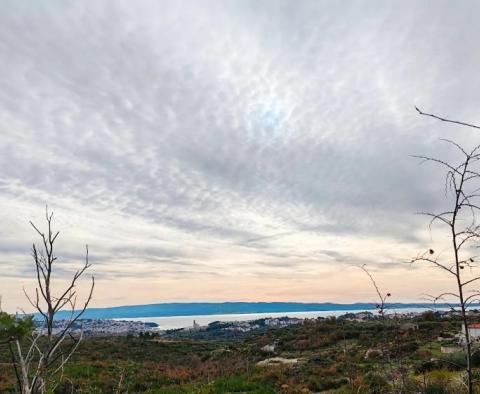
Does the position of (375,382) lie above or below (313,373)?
above

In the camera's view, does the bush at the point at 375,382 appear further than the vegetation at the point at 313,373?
No

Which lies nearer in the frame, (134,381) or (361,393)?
(361,393)

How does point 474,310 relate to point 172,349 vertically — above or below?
above

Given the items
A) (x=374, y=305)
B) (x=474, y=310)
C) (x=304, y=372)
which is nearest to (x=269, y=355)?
(x=304, y=372)

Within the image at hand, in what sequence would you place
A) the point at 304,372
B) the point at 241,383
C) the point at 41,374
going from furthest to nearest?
the point at 304,372
the point at 241,383
the point at 41,374

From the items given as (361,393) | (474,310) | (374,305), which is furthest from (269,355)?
(474,310)

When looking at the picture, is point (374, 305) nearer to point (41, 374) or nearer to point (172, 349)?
point (41, 374)

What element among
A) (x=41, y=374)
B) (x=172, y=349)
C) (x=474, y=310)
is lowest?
(x=172, y=349)

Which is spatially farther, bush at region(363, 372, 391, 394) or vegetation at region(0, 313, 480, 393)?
vegetation at region(0, 313, 480, 393)

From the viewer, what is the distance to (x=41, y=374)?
246cm

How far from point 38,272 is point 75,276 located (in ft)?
0.72

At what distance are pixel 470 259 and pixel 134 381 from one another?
17.5 m

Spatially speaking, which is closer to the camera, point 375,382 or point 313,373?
point 375,382

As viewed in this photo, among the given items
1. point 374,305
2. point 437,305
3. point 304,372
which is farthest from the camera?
point 304,372
